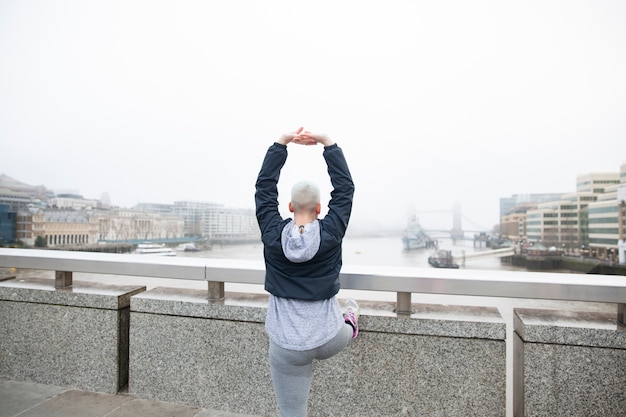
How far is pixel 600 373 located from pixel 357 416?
1.21m

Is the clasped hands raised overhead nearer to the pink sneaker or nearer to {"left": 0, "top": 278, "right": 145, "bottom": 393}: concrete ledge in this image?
the pink sneaker

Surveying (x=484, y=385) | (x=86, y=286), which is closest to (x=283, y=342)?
(x=484, y=385)

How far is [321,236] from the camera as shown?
1505 millimetres

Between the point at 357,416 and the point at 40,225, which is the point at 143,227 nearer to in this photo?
the point at 40,225

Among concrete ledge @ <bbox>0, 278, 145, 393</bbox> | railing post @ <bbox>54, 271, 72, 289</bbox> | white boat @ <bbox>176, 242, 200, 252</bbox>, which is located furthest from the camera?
white boat @ <bbox>176, 242, 200, 252</bbox>

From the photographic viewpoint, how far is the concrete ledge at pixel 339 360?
1994 mm

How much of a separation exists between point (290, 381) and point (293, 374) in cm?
3

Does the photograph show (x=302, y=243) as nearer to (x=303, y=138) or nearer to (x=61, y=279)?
(x=303, y=138)

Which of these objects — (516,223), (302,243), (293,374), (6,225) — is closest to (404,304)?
(293,374)

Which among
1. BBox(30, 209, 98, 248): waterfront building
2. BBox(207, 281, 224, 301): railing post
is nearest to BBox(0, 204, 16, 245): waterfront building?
BBox(30, 209, 98, 248): waterfront building

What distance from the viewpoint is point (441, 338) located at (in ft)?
6.65

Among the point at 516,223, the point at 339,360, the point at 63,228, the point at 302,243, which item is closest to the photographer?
the point at 302,243

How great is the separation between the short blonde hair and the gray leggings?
1.80ft

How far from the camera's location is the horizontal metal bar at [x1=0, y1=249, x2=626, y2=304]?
1832mm
